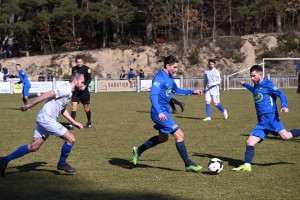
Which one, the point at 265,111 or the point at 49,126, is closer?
the point at 49,126

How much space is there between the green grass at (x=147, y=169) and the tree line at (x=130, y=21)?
117ft

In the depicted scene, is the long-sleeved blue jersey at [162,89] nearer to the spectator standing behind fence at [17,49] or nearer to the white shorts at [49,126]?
the white shorts at [49,126]

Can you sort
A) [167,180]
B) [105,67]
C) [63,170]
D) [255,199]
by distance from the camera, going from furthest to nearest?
[105,67], [63,170], [167,180], [255,199]

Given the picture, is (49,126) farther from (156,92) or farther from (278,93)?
(278,93)

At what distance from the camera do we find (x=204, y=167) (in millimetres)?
8867

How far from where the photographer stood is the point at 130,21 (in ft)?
167

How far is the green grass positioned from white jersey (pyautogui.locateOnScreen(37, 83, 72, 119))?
94cm

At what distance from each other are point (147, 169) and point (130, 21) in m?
43.0

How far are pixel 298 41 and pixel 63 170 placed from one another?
44348 mm

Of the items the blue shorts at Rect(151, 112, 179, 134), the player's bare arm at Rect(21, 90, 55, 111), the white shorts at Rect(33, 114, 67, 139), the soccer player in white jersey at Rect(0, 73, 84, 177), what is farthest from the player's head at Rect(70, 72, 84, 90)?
the blue shorts at Rect(151, 112, 179, 134)

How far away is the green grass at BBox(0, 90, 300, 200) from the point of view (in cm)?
712

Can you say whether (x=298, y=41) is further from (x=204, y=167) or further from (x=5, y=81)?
(x=204, y=167)

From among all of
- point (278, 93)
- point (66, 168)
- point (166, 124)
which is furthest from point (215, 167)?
point (66, 168)

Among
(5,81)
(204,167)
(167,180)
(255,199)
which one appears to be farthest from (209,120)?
(5,81)
